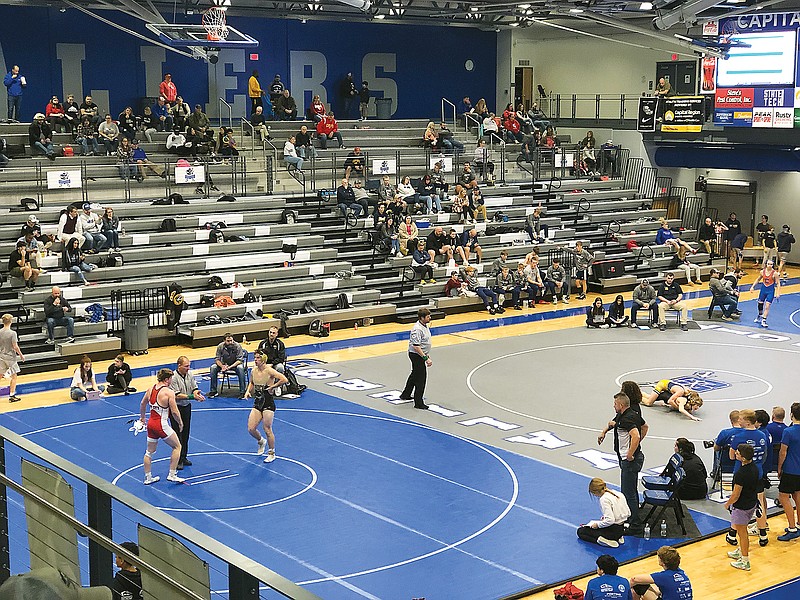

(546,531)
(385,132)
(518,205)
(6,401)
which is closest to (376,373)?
(6,401)

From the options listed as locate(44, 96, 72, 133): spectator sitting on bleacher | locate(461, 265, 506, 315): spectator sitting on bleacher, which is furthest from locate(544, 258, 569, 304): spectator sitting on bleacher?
locate(44, 96, 72, 133): spectator sitting on bleacher

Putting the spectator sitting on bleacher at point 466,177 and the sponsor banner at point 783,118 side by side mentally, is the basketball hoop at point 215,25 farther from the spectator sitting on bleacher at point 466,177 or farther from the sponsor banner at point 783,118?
the sponsor banner at point 783,118

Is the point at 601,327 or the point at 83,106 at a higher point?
the point at 83,106

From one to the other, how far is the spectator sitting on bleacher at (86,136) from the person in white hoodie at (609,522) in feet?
71.9

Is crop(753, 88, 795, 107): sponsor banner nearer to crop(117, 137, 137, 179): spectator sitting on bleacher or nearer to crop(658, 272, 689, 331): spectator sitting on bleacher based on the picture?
crop(658, 272, 689, 331): spectator sitting on bleacher

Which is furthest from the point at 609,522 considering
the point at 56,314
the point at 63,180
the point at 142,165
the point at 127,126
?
the point at 127,126

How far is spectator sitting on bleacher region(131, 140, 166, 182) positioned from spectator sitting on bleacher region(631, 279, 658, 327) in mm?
13656

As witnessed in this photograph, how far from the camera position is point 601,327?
26.9m

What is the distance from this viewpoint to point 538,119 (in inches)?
1679

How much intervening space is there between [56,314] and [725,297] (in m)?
16.4

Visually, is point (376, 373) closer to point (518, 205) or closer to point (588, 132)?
point (518, 205)

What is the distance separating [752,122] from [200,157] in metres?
17.6

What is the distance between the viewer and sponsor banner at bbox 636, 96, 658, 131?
38656 mm

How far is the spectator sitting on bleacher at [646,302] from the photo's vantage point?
27047 mm
